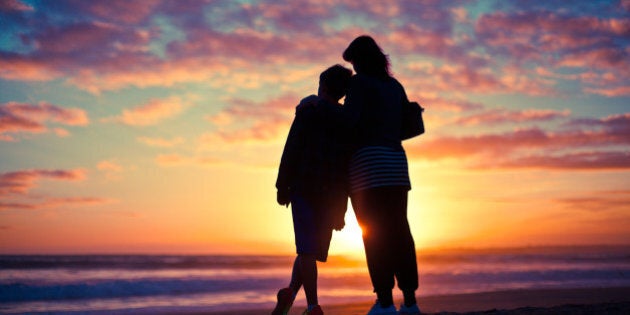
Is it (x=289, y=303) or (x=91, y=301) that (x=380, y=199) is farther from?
(x=91, y=301)

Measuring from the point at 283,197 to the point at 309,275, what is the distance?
539 millimetres

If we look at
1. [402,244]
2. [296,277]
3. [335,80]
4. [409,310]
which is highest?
[335,80]

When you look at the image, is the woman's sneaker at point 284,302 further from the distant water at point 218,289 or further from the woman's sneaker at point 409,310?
the distant water at point 218,289

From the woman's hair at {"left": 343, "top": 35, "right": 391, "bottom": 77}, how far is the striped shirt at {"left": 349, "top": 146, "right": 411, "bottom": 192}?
0.59m

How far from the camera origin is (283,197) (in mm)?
3949

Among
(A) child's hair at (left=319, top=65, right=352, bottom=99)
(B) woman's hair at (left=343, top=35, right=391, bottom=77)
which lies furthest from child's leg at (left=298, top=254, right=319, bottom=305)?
(B) woman's hair at (left=343, top=35, right=391, bottom=77)

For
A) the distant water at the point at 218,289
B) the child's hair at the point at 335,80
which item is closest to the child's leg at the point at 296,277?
the child's hair at the point at 335,80

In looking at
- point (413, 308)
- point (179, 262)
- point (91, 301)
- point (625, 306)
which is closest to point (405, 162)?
point (413, 308)

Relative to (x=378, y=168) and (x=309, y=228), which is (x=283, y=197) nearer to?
(x=309, y=228)

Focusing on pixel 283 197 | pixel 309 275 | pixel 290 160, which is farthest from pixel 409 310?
pixel 290 160

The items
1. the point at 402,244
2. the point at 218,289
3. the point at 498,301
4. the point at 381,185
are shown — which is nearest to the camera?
the point at 381,185

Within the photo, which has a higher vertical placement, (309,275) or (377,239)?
(377,239)

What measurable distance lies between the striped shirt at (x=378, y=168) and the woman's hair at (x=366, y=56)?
23.1 inches

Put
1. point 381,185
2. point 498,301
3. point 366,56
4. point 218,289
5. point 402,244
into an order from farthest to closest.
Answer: point 218,289
point 498,301
point 366,56
point 402,244
point 381,185
